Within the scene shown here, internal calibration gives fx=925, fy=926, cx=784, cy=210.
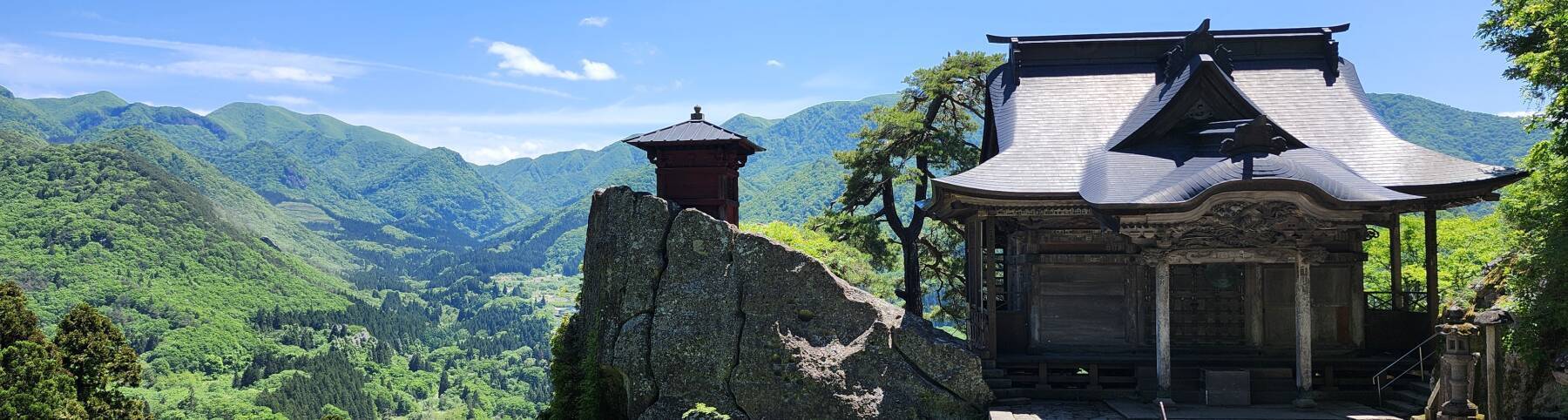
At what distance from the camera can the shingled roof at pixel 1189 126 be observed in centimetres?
1539

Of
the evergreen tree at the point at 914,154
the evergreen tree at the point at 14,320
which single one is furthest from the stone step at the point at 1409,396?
the evergreen tree at the point at 14,320

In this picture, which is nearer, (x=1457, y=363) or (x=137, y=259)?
(x=1457, y=363)

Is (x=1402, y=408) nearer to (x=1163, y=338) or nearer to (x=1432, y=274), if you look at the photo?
(x=1432, y=274)

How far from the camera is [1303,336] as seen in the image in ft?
52.0

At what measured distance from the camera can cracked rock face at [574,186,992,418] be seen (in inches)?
656

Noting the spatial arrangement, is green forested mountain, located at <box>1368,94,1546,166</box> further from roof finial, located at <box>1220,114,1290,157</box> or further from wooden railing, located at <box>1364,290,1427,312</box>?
roof finial, located at <box>1220,114,1290,157</box>

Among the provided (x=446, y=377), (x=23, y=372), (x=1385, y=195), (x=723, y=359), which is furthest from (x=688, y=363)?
(x=446, y=377)

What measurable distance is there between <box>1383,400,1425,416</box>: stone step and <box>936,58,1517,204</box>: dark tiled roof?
372cm

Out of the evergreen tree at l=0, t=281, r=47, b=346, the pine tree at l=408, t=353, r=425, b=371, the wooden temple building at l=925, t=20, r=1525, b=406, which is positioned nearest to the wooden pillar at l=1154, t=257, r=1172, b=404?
the wooden temple building at l=925, t=20, r=1525, b=406

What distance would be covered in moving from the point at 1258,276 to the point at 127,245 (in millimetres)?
203456

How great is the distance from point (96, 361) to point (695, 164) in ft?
68.1

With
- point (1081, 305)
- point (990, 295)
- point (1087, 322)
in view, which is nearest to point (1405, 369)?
point (1087, 322)

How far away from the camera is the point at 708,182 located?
20.8m

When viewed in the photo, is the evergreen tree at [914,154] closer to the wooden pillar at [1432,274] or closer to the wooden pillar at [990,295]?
the wooden pillar at [990,295]
